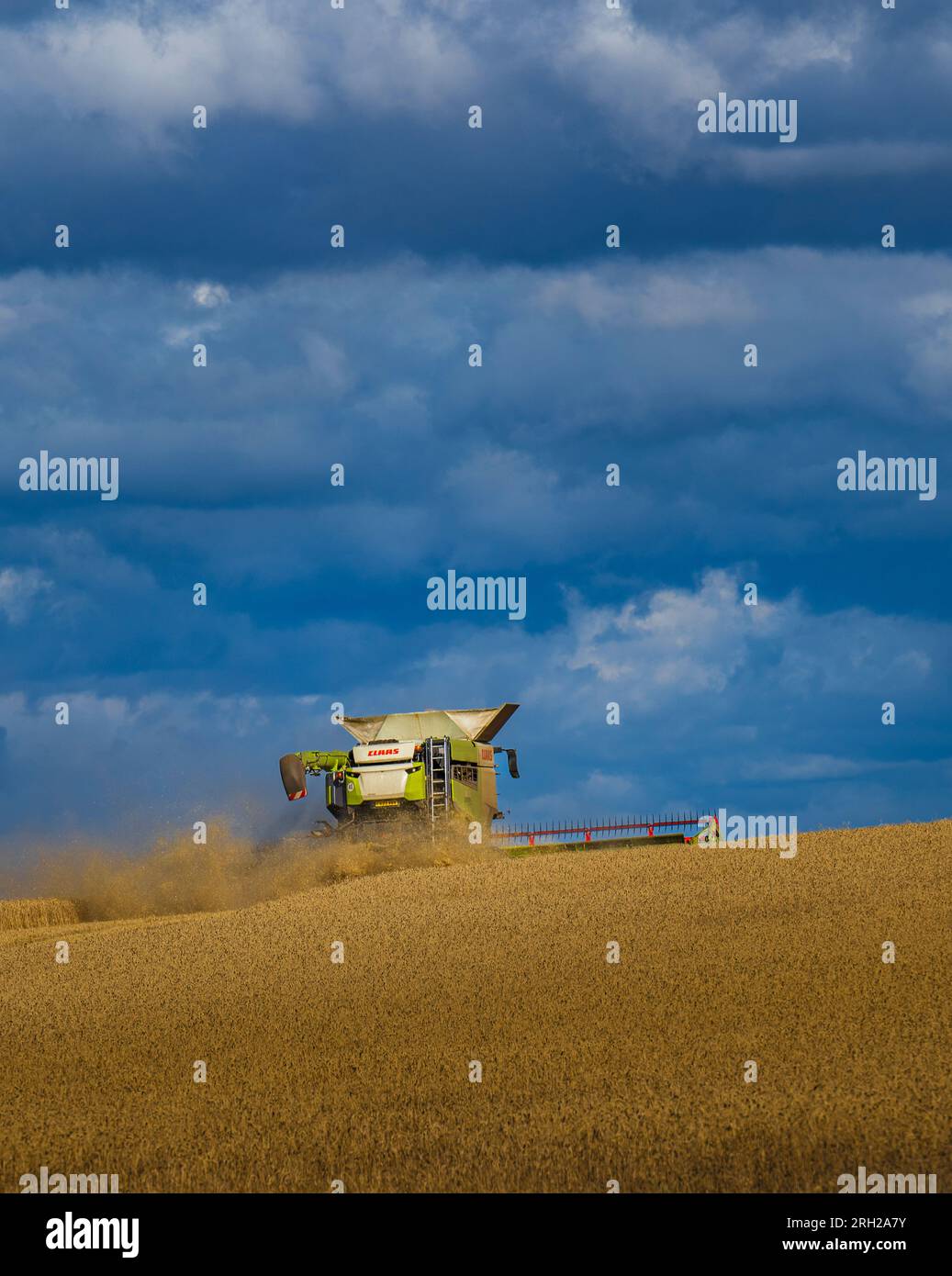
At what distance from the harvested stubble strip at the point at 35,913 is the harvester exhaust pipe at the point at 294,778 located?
6083mm

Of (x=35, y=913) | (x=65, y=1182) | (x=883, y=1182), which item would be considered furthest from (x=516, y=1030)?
(x=35, y=913)

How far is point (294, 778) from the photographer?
28.5m

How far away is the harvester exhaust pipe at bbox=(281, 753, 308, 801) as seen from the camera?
28.5 metres

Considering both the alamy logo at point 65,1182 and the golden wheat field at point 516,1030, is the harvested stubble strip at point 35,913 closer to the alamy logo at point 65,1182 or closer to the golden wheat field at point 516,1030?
the golden wheat field at point 516,1030

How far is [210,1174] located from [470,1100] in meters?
2.55

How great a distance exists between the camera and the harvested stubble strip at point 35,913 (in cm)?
2947

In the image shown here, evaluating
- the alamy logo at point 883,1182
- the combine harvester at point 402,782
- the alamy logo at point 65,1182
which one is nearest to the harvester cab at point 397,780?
the combine harvester at point 402,782

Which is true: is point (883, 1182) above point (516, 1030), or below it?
below

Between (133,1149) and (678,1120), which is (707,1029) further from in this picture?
(133,1149)

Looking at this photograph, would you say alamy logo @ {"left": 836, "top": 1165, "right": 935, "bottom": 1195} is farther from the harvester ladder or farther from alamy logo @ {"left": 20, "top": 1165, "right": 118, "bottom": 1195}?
the harvester ladder

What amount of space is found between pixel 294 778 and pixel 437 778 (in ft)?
9.96

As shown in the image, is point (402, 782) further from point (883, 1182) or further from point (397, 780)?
point (883, 1182)
